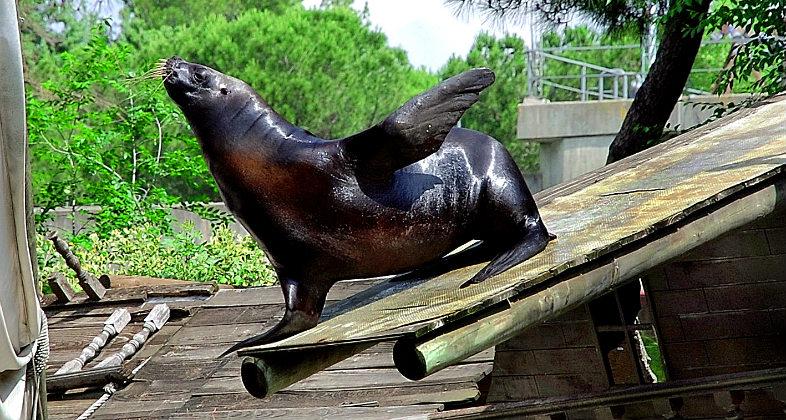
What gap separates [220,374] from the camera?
5637 millimetres

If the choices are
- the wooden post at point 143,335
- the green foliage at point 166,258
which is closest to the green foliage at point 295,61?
the green foliage at point 166,258

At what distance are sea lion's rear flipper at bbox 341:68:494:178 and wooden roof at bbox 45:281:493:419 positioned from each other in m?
2.56

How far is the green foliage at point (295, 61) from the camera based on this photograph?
2027 cm

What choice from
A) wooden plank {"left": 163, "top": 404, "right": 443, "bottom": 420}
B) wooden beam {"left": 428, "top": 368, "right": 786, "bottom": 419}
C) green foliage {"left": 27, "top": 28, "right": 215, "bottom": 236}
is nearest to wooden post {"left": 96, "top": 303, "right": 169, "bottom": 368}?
wooden plank {"left": 163, "top": 404, "right": 443, "bottom": 420}

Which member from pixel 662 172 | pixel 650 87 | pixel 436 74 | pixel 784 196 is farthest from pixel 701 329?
pixel 436 74

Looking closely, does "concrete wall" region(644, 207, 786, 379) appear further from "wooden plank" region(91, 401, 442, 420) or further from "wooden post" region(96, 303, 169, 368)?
"wooden post" region(96, 303, 169, 368)

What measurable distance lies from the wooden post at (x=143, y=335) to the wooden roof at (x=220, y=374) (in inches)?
2.1

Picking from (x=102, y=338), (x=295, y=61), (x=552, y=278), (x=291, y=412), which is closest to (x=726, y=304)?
(x=291, y=412)

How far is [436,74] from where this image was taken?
3259 cm

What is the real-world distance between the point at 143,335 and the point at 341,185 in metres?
4.51

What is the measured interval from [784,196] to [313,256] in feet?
Result: 4.15

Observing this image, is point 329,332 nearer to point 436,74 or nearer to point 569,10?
point 569,10

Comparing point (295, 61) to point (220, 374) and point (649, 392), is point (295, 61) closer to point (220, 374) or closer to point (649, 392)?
point (220, 374)

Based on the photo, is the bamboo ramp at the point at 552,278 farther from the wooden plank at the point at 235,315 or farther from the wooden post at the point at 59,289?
the wooden post at the point at 59,289
